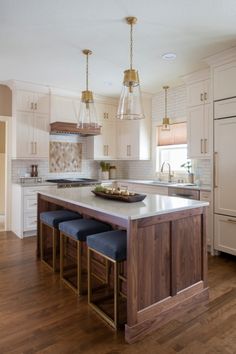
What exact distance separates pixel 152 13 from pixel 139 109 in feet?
3.05

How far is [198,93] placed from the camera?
417 centimetres

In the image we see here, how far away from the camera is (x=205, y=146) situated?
4094 mm

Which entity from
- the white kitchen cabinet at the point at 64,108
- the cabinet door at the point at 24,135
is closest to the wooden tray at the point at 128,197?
the cabinet door at the point at 24,135

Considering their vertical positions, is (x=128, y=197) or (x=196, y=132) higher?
(x=196, y=132)

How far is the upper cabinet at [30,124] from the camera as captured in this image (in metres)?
4.71

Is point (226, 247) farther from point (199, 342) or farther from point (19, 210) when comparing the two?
point (19, 210)

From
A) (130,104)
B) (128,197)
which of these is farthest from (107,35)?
(128,197)

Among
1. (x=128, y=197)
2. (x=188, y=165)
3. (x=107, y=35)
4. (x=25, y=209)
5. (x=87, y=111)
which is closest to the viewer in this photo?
(x=128, y=197)

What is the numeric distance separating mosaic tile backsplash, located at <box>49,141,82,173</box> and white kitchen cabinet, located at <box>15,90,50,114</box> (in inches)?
29.8

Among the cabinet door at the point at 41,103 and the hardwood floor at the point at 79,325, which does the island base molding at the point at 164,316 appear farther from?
the cabinet door at the point at 41,103

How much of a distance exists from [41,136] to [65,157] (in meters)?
0.81

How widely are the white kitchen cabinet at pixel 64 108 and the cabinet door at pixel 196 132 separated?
7.54 ft

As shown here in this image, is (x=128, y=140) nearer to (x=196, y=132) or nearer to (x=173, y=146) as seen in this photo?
(x=173, y=146)

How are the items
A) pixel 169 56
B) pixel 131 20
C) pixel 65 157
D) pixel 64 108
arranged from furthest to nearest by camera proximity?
1. pixel 65 157
2. pixel 64 108
3. pixel 169 56
4. pixel 131 20
